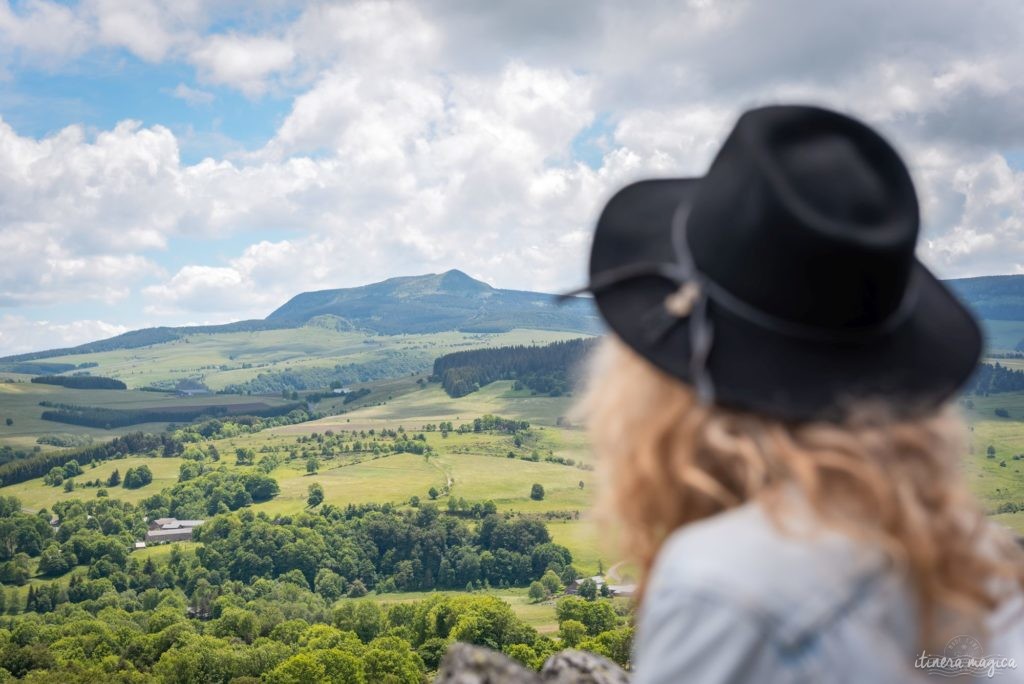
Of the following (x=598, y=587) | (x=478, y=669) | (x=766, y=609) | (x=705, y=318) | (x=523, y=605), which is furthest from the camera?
(x=598, y=587)

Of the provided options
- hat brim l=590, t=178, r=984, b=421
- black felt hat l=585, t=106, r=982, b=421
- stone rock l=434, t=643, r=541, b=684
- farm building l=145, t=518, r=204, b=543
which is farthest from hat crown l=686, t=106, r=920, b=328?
farm building l=145, t=518, r=204, b=543

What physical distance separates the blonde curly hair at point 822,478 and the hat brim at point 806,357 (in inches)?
2.7

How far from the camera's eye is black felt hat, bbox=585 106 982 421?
2377 millimetres

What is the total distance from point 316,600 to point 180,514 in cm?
6376

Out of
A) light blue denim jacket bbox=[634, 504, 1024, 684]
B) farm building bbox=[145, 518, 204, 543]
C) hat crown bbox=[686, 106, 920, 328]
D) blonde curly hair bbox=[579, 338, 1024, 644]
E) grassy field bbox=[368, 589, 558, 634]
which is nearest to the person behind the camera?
light blue denim jacket bbox=[634, 504, 1024, 684]

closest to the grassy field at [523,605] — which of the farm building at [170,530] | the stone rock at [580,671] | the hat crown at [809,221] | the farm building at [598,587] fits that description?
the farm building at [598,587]

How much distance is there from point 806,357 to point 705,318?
0.31 m

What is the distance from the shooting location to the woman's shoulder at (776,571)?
2.05m

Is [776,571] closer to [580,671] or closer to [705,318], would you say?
[705,318]

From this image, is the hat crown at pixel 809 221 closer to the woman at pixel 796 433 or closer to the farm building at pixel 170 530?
the woman at pixel 796 433

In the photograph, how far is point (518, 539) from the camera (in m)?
155

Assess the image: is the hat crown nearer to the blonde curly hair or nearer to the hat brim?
the hat brim

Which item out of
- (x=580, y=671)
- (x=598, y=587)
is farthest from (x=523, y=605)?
(x=580, y=671)

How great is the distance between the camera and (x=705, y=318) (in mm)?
2516
